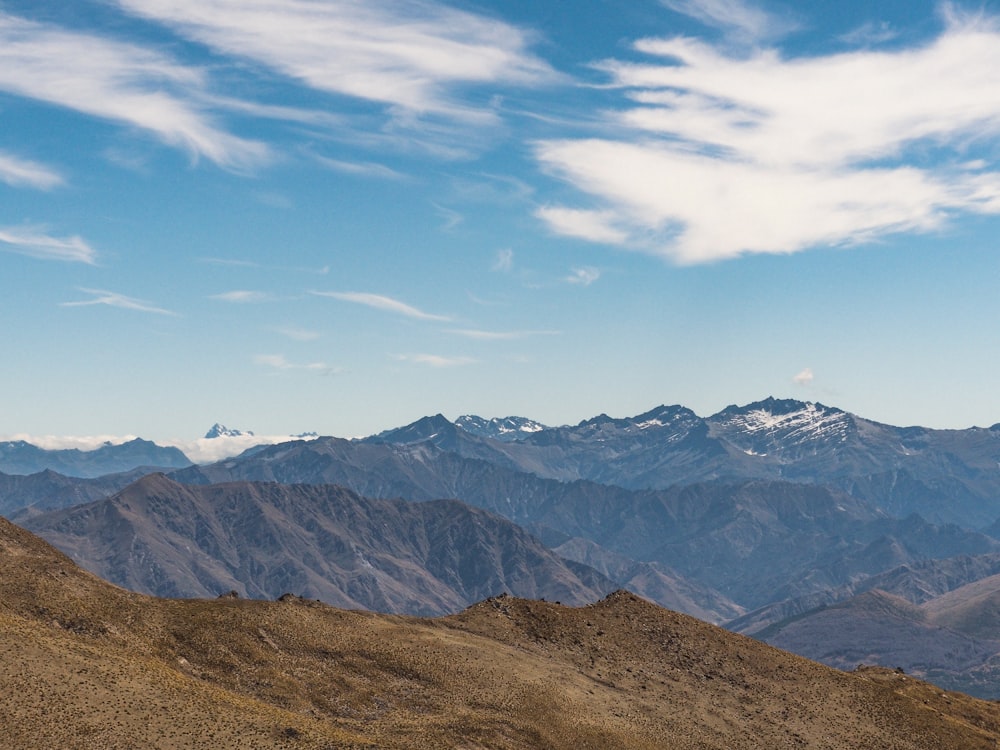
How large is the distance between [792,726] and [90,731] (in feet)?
343

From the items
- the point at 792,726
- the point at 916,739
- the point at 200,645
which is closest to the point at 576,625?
the point at 792,726

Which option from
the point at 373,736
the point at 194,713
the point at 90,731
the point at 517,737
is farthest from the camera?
the point at 517,737

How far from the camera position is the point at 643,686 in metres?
162

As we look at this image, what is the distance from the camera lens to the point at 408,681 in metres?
144

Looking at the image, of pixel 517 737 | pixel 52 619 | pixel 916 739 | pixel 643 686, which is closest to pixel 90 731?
pixel 52 619

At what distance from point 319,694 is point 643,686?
5497 centimetres

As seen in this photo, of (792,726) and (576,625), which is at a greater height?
(576,625)

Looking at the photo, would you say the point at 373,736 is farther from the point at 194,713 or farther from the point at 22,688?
the point at 22,688

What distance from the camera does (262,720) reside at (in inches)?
4441

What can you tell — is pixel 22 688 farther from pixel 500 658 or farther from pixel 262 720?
pixel 500 658

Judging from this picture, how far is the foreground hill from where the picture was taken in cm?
11031

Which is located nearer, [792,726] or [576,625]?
[792,726]

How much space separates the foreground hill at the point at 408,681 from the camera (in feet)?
362

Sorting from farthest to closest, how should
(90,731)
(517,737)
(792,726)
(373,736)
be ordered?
(792,726), (517,737), (373,736), (90,731)
